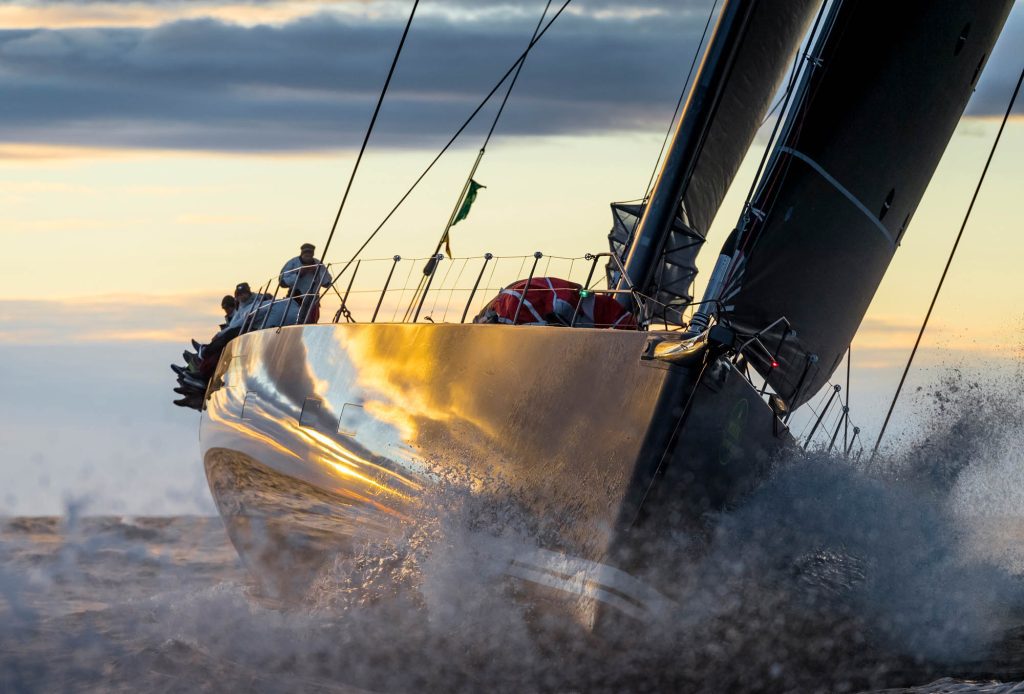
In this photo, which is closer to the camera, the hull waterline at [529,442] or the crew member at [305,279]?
the hull waterline at [529,442]

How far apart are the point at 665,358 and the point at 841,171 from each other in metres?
2.21

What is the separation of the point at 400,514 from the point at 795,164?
2627 millimetres

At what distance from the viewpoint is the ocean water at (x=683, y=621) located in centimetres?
507

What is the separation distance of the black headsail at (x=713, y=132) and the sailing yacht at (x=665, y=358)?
0.01 m

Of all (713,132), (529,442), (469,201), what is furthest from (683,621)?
(469,201)

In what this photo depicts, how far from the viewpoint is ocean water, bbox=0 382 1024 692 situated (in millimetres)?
5066

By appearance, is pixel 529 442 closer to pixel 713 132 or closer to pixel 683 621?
pixel 683 621

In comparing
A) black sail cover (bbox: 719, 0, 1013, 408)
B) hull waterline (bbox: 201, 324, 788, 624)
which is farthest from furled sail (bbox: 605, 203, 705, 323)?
hull waterline (bbox: 201, 324, 788, 624)

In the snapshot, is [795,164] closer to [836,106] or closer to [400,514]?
[836,106]

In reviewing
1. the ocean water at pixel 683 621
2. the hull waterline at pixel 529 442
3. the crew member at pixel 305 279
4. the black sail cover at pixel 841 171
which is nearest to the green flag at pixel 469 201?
the crew member at pixel 305 279

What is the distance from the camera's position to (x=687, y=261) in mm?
7465

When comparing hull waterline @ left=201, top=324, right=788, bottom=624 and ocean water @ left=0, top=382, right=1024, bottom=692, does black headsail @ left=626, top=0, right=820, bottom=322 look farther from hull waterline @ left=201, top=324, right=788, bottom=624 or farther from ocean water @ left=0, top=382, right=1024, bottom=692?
ocean water @ left=0, top=382, right=1024, bottom=692

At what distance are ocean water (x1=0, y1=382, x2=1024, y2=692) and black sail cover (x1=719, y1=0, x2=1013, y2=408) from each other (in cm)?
81

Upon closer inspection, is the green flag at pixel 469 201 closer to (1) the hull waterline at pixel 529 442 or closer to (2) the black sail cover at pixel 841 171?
(1) the hull waterline at pixel 529 442
